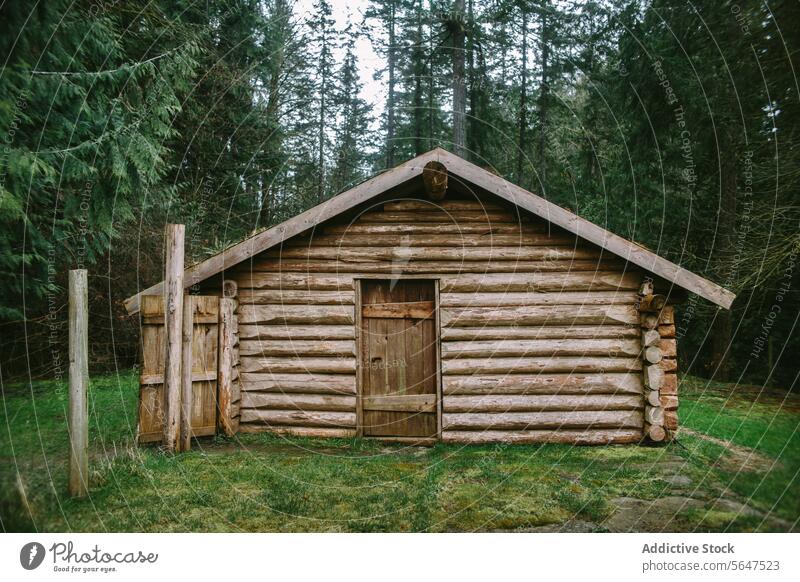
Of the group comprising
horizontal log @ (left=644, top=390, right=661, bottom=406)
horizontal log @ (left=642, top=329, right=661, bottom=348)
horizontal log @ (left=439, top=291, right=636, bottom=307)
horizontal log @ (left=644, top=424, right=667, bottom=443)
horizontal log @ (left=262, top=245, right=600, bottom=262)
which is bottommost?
horizontal log @ (left=644, top=424, right=667, bottom=443)

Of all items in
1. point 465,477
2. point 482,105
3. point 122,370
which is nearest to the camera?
point 465,477

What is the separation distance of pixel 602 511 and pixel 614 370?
3058 millimetres

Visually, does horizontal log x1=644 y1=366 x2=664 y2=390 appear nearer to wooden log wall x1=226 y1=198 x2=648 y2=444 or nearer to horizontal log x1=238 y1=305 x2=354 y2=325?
wooden log wall x1=226 y1=198 x2=648 y2=444

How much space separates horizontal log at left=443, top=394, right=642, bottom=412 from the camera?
708cm

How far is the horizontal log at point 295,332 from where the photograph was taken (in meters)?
7.47

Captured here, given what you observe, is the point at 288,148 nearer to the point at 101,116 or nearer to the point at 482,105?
the point at 482,105

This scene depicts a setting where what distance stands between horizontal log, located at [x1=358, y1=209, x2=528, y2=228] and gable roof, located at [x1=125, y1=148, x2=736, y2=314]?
44 cm

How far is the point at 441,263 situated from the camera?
7441 mm

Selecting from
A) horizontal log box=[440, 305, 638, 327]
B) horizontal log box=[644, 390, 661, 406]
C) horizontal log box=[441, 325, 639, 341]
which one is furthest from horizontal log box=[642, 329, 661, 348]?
horizontal log box=[644, 390, 661, 406]

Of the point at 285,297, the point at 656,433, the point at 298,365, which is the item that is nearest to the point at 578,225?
the point at 656,433

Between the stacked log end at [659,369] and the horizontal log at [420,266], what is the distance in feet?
3.85

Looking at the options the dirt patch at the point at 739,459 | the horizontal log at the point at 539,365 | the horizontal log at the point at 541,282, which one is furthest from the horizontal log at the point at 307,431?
the dirt patch at the point at 739,459

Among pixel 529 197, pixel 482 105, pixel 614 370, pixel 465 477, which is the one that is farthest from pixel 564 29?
pixel 465 477

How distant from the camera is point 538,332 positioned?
7262mm
